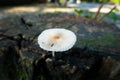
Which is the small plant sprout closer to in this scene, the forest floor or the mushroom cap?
the mushroom cap

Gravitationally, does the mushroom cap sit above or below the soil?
above

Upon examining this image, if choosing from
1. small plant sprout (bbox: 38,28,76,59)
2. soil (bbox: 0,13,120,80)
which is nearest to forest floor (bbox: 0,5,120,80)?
soil (bbox: 0,13,120,80)

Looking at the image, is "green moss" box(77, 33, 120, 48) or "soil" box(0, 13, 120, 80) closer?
"soil" box(0, 13, 120, 80)

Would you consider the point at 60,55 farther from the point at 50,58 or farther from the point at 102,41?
the point at 102,41

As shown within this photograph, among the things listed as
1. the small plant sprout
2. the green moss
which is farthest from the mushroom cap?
the green moss

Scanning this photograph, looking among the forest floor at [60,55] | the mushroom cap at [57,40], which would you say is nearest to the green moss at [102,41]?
the forest floor at [60,55]

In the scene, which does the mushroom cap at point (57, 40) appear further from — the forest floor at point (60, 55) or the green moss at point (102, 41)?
the green moss at point (102, 41)

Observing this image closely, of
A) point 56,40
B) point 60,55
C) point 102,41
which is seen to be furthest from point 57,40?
point 102,41
